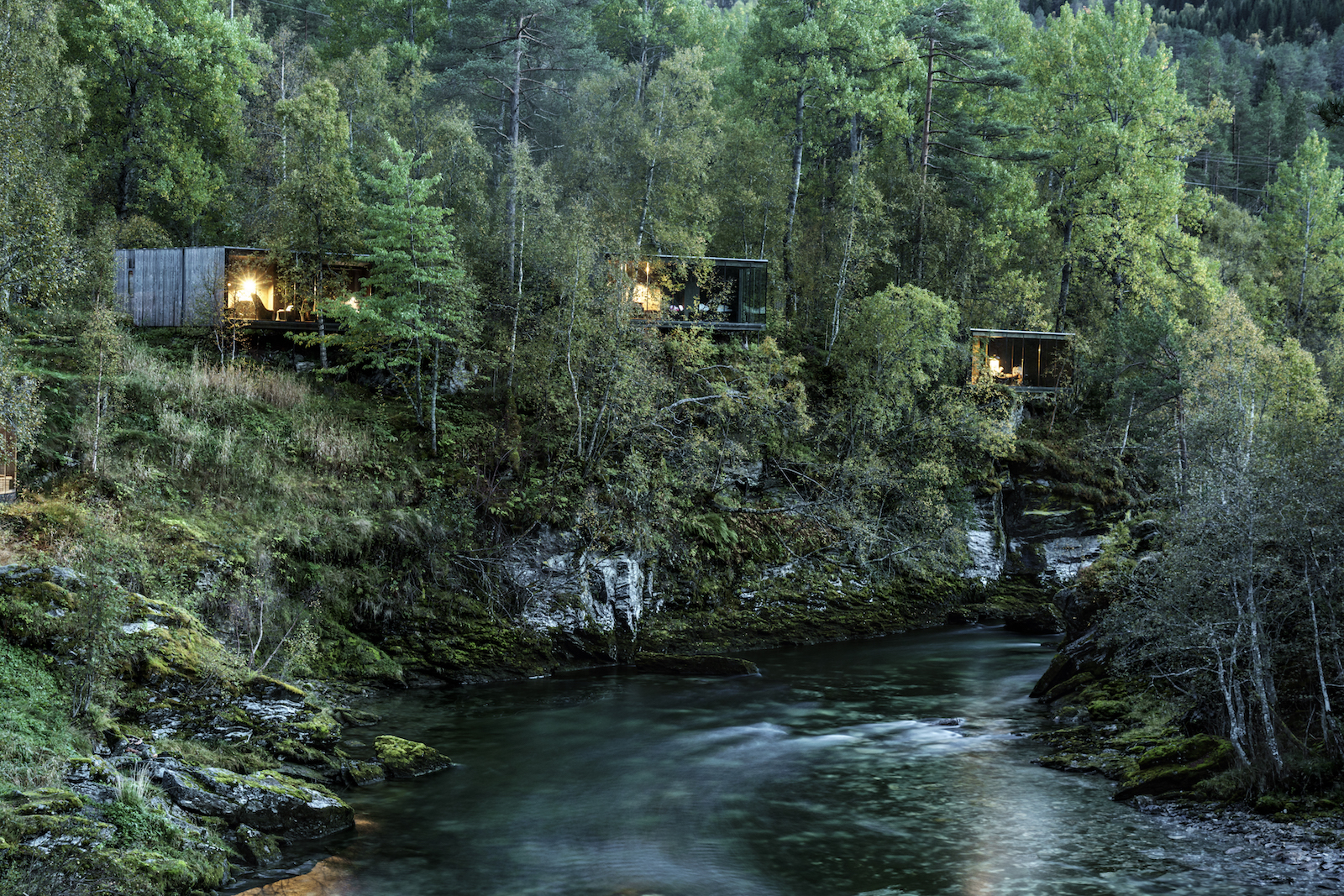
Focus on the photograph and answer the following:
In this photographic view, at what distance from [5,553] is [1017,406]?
3578 cm

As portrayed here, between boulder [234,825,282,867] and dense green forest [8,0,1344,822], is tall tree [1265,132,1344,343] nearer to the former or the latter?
dense green forest [8,0,1344,822]

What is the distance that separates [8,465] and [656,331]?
18361 millimetres

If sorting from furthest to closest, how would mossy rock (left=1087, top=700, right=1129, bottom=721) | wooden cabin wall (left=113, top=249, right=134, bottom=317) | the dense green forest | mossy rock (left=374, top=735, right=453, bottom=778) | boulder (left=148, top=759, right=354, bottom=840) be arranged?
wooden cabin wall (left=113, top=249, right=134, bottom=317), mossy rock (left=1087, top=700, right=1129, bottom=721), the dense green forest, mossy rock (left=374, top=735, right=453, bottom=778), boulder (left=148, top=759, right=354, bottom=840)

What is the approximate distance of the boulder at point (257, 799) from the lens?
535 inches

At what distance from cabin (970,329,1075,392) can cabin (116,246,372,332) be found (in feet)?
88.3

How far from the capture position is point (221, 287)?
3284cm

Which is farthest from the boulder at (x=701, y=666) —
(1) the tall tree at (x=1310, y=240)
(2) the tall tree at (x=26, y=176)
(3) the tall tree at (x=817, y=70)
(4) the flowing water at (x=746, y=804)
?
(1) the tall tree at (x=1310, y=240)

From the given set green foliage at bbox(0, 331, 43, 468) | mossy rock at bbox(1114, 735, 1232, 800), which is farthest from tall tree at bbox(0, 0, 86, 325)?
mossy rock at bbox(1114, 735, 1232, 800)

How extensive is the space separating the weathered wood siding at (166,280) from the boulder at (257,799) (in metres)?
22.8

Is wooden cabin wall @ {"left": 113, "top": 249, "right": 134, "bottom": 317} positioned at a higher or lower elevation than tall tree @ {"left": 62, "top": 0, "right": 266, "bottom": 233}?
lower

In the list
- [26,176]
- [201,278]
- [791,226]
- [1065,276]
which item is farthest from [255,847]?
[1065,276]

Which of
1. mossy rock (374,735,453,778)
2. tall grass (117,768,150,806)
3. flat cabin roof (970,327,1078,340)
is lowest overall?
mossy rock (374,735,453,778)

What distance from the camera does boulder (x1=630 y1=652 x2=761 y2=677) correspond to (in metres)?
26.5

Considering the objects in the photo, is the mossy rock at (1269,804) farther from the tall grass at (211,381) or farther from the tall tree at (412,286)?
the tall grass at (211,381)
